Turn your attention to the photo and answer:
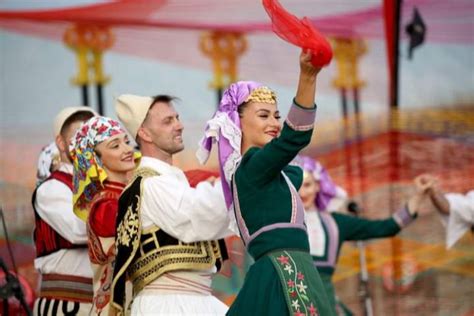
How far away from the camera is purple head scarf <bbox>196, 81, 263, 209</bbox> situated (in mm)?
4766

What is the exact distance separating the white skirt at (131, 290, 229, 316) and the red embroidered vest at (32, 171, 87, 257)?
0.90 metres

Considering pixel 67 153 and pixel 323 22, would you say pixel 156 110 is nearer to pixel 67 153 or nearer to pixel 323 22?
pixel 67 153

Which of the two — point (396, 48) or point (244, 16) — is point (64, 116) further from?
point (396, 48)

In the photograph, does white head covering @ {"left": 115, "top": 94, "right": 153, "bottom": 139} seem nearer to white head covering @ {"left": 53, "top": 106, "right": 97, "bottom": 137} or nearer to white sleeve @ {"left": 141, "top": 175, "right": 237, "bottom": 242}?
white sleeve @ {"left": 141, "top": 175, "right": 237, "bottom": 242}

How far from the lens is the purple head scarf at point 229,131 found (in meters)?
4.77

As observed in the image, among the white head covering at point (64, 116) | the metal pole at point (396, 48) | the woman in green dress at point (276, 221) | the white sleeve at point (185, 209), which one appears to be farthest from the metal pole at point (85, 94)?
the woman in green dress at point (276, 221)

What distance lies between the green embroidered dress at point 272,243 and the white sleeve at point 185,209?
0.28 metres

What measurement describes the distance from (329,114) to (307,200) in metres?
2.55

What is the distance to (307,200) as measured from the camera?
7.12m

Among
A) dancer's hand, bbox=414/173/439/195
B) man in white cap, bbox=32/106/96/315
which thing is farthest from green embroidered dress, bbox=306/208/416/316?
man in white cap, bbox=32/106/96/315

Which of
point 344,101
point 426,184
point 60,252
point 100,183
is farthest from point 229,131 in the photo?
point 344,101

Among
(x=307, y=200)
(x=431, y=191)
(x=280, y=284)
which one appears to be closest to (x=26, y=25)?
(x=307, y=200)

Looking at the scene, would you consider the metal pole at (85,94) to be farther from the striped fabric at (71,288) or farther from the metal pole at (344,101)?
the striped fabric at (71,288)

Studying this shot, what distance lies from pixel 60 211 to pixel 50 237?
17 centimetres
